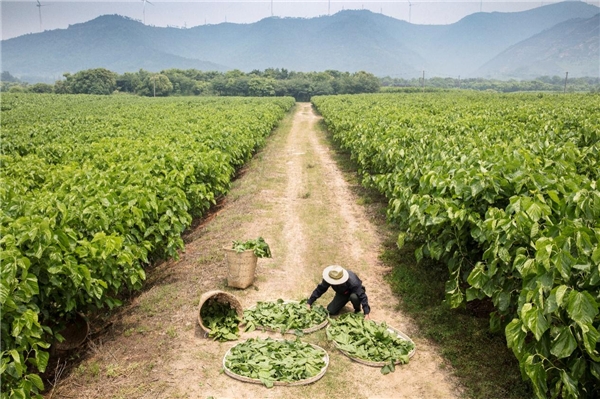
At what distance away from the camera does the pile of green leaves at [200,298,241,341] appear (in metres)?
6.70

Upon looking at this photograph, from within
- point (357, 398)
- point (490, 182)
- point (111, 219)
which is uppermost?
point (490, 182)

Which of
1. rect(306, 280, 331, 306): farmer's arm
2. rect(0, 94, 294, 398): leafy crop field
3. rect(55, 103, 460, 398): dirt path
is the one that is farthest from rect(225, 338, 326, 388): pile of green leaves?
rect(0, 94, 294, 398): leafy crop field

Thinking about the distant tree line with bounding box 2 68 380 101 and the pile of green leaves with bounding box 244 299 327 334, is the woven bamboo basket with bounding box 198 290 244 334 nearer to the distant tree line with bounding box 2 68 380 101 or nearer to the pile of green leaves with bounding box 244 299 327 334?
the pile of green leaves with bounding box 244 299 327 334

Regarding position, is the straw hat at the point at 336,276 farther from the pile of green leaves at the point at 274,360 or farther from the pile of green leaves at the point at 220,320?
the pile of green leaves at the point at 220,320

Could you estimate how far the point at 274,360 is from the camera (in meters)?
5.95

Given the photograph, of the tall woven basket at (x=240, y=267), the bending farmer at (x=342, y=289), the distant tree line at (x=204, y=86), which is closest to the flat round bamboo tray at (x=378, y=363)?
the bending farmer at (x=342, y=289)

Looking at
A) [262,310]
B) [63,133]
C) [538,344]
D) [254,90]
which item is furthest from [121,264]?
[254,90]

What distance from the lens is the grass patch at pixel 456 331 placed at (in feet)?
18.5

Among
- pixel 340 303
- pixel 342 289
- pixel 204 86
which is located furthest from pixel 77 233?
pixel 204 86

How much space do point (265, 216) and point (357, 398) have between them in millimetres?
7488

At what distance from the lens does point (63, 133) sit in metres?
17.5

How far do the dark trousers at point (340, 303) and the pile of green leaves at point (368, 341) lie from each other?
222 millimetres

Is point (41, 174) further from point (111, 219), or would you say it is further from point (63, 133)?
point (63, 133)

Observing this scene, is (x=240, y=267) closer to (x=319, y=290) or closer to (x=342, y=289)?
(x=319, y=290)
